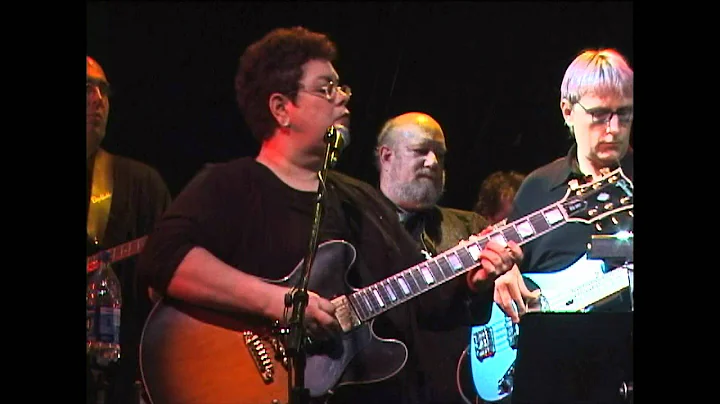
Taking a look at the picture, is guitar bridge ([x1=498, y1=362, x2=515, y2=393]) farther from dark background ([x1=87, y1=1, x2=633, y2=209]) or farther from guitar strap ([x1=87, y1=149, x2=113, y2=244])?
guitar strap ([x1=87, y1=149, x2=113, y2=244])

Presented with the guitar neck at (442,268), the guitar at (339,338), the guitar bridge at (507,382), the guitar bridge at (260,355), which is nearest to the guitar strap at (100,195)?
the guitar at (339,338)

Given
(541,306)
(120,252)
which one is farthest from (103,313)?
(541,306)

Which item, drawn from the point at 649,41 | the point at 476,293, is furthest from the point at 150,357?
the point at 649,41

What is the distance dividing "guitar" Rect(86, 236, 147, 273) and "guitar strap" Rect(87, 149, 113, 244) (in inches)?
3.0

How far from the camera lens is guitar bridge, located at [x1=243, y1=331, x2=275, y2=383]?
4344 millimetres

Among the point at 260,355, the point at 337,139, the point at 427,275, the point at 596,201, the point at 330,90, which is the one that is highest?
the point at 330,90

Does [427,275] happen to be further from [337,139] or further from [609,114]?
[609,114]

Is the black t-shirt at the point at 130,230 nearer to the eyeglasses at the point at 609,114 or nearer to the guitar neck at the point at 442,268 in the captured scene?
the guitar neck at the point at 442,268

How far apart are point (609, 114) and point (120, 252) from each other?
6.13 feet

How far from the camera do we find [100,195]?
15.2 ft

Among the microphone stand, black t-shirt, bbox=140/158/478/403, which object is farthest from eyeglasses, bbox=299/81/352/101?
black t-shirt, bbox=140/158/478/403

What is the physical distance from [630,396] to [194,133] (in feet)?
6.07

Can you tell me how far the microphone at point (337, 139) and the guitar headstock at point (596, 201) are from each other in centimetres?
82
